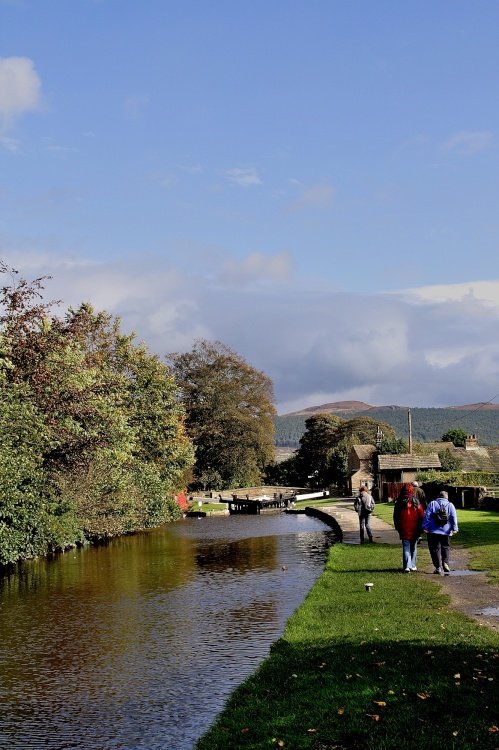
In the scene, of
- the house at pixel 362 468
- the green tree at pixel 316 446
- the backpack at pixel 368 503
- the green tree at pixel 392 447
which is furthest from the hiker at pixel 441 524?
the green tree at pixel 316 446

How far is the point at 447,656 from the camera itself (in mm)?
10297

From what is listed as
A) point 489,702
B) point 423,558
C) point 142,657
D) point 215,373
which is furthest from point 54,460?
point 215,373

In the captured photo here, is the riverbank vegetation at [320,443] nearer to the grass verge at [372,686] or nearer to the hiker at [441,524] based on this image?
the hiker at [441,524]

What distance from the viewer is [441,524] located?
18.0 meters

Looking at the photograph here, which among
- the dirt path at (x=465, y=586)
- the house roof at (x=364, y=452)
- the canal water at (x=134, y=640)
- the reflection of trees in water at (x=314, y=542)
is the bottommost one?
the reflection of trees in water at (x=314, y=542)

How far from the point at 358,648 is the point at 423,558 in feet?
38.0

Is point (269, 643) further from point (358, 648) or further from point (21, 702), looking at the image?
point (21, 702)

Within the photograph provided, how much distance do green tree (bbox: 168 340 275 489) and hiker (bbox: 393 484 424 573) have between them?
68340mm

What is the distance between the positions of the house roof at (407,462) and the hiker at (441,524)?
48.0 m

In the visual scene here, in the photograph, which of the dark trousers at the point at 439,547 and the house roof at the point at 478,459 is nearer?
the dark trousers at the point at 439,547

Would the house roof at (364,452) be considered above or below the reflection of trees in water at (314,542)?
above

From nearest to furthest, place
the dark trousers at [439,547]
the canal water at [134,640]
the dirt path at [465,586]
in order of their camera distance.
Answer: the canal water at [134,640] → the dirt path at [465,586] → the dark trousers at [439,547]

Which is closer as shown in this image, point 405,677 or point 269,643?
point 405,677

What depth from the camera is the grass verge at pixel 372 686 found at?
7742 millimetres
